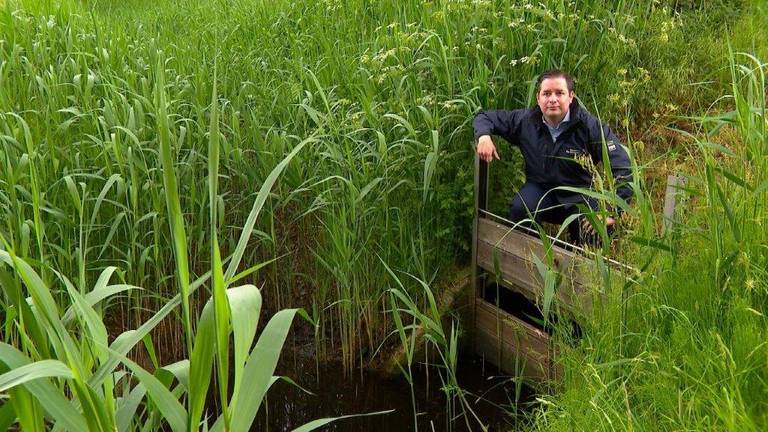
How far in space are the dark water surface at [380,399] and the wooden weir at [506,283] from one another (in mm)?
126

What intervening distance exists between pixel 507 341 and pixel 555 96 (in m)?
1.26

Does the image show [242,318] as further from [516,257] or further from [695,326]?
[516,257]

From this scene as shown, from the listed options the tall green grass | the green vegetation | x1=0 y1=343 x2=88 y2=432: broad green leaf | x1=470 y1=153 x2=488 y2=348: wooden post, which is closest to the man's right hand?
x1=470 y1=153 x2=488 y2=348: wooden post

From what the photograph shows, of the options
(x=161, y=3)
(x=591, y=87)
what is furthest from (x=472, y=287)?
(x=161, y=3)

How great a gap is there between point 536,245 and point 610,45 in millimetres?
1492

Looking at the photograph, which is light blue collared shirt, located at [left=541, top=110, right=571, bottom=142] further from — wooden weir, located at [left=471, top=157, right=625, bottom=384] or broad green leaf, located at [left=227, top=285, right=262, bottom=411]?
broad green leaf, located at [left=227, top=285, right=262, bottom=411]

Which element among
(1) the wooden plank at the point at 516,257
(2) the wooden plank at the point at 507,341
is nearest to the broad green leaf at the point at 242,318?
(1) the wooden plank at the point at 516,257

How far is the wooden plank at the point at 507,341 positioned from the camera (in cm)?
397

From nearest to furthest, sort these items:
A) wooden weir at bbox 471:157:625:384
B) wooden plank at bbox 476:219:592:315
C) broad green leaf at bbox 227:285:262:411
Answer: broad green leaf at bbox 227:285:262:411 → wooden plank at bbox 476:219:592:315 → wooden weir at bbox 471:157:625:384

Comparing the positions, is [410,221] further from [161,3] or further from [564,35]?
[161,3]

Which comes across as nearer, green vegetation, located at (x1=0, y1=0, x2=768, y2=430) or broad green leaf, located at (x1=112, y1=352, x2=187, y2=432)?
broad green leaf, located at (x1=112, y1=352, x2=187, y2=432)

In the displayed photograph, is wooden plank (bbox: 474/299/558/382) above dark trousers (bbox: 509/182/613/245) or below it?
below

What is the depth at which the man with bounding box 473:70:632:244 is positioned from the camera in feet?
13.0

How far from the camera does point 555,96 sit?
12.9 feet
